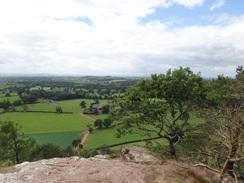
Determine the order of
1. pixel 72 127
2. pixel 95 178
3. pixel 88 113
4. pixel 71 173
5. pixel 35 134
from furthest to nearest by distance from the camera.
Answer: pixel 88 113
pixel 72 127
pixel 35 134
pixel 71 173
pixel 95 178

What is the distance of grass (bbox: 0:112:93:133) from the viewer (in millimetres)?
60034

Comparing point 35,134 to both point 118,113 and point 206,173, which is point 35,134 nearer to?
point 118,113

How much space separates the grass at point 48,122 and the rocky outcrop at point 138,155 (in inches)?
1919

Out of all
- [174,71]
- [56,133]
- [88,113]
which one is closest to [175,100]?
[174,71]

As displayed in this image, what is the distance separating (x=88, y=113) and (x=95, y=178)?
76037mm

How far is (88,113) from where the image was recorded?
3319 inches

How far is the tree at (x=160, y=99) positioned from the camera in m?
13.6

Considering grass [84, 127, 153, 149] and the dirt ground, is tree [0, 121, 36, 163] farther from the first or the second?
grass [84, 127, 153, 149]

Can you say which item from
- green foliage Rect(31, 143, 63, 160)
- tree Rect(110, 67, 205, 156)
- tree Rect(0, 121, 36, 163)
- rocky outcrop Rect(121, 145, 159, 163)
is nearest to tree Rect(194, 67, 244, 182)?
tree Rect(110, 67, 205, 156)

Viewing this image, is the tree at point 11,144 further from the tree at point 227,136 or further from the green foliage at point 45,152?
the tree at point 227,136

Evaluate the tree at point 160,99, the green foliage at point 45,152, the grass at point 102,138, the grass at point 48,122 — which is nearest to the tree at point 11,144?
the green foliage at point 45,152

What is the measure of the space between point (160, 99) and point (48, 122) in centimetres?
6572

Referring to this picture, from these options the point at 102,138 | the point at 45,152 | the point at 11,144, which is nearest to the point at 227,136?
the point at 45,152

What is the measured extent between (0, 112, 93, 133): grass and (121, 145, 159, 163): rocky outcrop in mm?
48744
